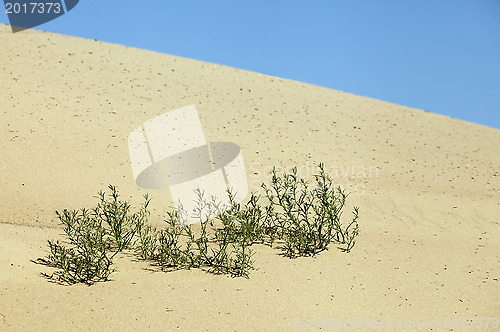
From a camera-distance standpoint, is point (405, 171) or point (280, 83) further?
point (280, 83)

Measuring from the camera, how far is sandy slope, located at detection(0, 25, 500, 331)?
4.57 m

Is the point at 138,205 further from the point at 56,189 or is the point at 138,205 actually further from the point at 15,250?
the point at 15,250

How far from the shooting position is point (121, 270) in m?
5.20

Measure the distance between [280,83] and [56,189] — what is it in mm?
9986

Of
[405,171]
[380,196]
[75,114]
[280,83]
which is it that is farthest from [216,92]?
[380,196]

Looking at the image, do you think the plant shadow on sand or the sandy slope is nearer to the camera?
the sandy slope

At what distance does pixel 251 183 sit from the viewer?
9.28 meters

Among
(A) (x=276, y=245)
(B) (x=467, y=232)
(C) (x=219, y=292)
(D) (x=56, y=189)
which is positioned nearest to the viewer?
(C) (x=219, y=292)

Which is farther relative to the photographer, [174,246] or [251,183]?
[251,183]

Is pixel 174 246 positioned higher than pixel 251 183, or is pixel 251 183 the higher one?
pixel 251 183

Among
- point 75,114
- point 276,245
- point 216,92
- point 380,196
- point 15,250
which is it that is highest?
point 216,92

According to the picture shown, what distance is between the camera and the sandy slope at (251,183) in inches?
180

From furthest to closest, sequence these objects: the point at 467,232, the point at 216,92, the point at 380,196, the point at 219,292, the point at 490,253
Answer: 1. the point at 216,92
2. the point at 380,196
3. the point at 467,232
4. the point at 490,253
5. the point at 219,292

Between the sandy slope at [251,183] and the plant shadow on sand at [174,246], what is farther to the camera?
the plant shadow on sand at [174,246]
